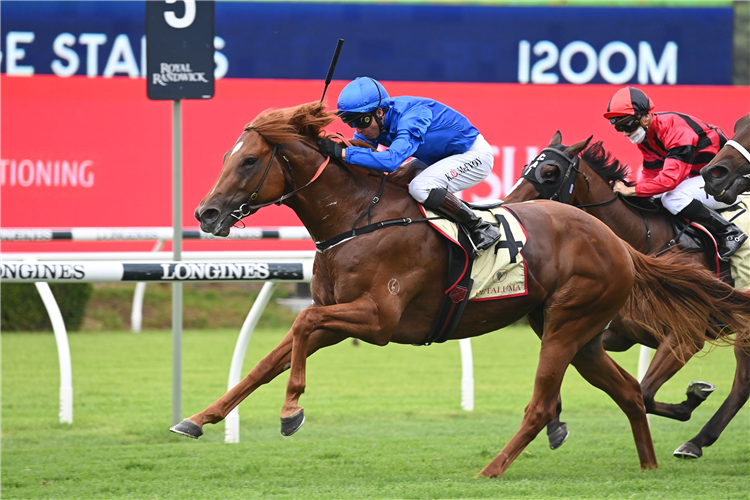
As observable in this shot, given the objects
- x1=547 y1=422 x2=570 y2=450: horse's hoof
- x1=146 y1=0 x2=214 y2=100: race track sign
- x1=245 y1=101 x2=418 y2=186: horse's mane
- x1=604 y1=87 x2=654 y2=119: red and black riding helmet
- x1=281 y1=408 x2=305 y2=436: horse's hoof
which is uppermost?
x1=146 y1=0 x2=214 y2=100: race track sign

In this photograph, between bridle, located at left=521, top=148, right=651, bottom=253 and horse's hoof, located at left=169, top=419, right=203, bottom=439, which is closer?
horse's hoof, located at left=169, top=419, right=203, bottom=439

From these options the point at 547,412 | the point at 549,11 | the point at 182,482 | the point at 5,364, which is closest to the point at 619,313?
the point at 547,412

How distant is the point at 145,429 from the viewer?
17.9 ft

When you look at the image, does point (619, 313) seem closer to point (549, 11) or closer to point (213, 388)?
point (213, 388)

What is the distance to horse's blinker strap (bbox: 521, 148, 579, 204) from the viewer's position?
4.90 meters

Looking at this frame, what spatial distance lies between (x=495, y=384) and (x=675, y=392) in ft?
4.51

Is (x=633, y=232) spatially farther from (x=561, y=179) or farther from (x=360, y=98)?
(x=360, y=98)

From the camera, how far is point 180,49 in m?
5.06

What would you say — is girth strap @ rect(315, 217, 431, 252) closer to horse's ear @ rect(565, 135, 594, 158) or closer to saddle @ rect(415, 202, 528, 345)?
saddle @ rect(415, 202, 528, 345)

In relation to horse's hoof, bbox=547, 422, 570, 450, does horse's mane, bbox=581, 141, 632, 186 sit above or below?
above

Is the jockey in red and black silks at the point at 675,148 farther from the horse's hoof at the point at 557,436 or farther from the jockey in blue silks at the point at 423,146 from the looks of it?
the horse's hoof at the point at 557,436

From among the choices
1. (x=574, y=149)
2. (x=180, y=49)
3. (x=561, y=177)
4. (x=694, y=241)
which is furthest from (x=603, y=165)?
(x=180, y=49)

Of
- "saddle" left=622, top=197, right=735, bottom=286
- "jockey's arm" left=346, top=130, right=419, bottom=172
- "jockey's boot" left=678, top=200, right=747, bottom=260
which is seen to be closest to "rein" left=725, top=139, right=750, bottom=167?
"jockey's boot" left=678, top=200, right=747, bottom=260

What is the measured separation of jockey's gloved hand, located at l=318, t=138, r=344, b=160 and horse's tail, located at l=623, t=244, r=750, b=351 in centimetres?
160
